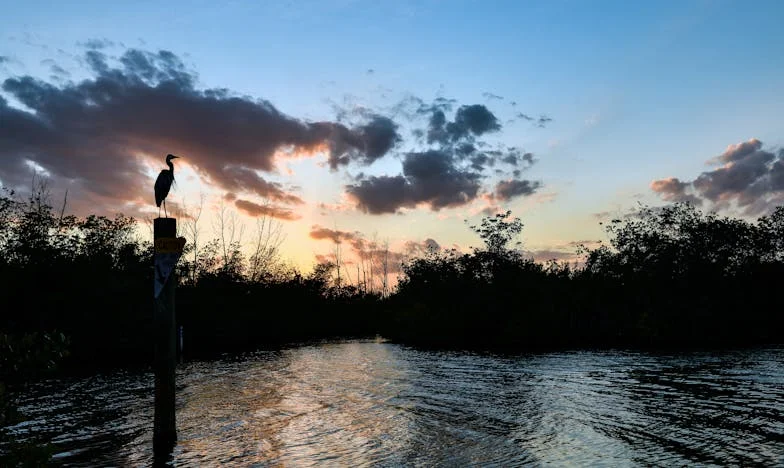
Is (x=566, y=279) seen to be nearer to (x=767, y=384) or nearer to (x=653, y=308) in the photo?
(x=653, y=308)

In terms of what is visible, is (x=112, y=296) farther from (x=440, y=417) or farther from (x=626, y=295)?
(x=626, y=295)

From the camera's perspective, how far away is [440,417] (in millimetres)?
14469

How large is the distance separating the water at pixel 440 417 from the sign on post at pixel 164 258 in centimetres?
325

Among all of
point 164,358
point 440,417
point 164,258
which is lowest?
point 440,417

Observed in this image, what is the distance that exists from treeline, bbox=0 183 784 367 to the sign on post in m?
25.6

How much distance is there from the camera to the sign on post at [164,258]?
34.4 ft

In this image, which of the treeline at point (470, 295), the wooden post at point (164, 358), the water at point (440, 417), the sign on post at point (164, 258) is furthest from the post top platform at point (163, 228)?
the treeline at point (470, 295)

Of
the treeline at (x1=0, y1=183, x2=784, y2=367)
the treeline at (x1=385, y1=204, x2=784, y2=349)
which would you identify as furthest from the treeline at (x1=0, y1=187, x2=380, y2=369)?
the treeline at (x1=385, y1=204, x2=784, y2=349)

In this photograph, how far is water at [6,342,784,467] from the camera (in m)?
10.6

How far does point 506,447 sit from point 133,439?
7.90 meters

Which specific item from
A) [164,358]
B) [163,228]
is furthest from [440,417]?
[163,228]

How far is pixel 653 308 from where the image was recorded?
150 ft

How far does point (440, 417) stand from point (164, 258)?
789 cm

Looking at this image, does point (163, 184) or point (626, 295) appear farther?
point (626, 295)
